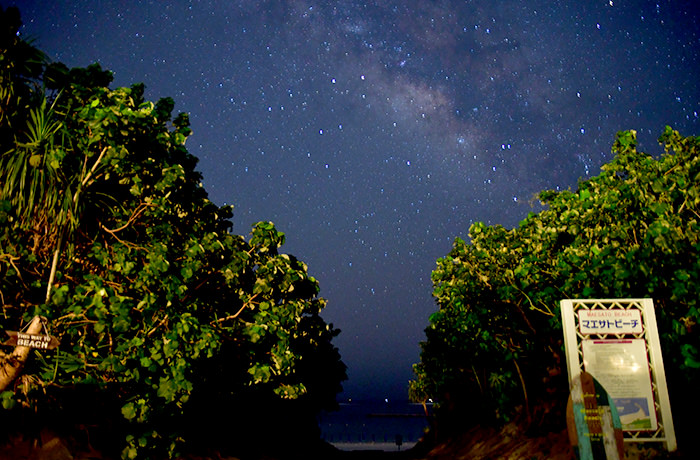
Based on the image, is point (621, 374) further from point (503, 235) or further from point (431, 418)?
point (431, 418)

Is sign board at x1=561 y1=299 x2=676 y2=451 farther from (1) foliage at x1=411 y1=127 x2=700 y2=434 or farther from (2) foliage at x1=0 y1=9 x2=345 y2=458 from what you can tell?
(2) foliage at x1=0 y1=9 x2=345 y2=458

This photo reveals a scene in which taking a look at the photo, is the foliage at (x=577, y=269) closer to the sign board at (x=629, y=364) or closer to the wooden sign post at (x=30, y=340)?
the sign board at (x=629, y=364)

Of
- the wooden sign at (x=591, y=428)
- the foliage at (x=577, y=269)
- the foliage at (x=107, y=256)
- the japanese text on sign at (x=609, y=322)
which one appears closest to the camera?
the foliage at (x=107, y=256)

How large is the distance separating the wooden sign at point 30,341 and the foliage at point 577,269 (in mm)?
10065

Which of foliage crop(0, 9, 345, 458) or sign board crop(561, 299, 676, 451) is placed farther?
sign board crop(561, 299, 676, 451)

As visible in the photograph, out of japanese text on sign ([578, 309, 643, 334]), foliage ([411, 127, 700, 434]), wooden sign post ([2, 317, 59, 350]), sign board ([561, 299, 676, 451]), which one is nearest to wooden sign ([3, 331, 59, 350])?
wooden sign post ([2, 317, 59, 350])

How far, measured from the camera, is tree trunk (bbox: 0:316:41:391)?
23.6ft

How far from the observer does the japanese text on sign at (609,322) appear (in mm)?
8711

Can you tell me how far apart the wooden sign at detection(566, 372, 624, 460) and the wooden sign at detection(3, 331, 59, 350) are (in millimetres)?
7937

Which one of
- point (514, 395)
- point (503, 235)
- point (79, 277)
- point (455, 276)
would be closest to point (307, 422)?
point (514, 395)

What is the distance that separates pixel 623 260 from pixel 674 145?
11.6 ft

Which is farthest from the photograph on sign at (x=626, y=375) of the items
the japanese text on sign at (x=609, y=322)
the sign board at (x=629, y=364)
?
the japanese text on sign at (x=609, y=322)

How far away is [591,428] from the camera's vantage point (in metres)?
7.40

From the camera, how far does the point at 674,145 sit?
11.0 metres
